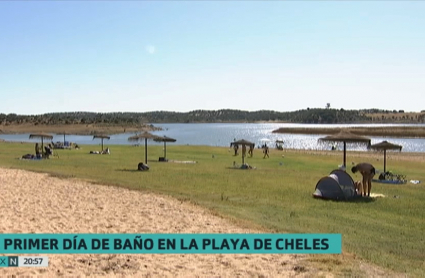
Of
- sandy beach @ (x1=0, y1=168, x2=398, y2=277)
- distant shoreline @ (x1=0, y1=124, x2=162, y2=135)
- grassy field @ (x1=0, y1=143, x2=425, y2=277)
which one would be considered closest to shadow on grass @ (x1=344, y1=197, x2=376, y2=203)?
grassy field @ (x1=0, y1=143, x2=425, y2=277)

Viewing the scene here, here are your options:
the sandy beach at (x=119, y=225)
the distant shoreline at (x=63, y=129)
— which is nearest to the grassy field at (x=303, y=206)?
the sandy beach at (x=119, y=225)

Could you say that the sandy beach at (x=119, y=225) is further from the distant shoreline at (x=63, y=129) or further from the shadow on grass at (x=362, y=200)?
the distant shoreline at (x=63, y=129)

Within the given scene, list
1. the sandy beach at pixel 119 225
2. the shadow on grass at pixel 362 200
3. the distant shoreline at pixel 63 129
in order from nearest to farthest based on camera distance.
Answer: the sandy beach at pixel 119 225, the shadow on grass at pixel 362 200, the distant shoreline at pixel 63 129

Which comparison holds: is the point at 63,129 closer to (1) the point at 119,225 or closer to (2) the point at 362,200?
(2) the point at 362,200

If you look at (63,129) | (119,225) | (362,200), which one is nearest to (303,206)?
(362,200)

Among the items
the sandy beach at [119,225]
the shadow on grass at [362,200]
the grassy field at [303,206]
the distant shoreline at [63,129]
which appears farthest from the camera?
the distant shoreline at [63,129]

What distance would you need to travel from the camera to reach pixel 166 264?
26.4 feet

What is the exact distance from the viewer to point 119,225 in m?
10.8

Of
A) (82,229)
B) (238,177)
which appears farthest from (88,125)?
(82,229)

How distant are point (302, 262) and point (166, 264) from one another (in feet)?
8.81

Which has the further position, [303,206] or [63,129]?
[63,129]

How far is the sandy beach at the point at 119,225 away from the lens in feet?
25.1

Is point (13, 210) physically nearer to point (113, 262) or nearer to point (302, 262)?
point (113, 262)

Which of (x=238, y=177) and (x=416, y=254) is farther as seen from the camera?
(x=238, y=177)
